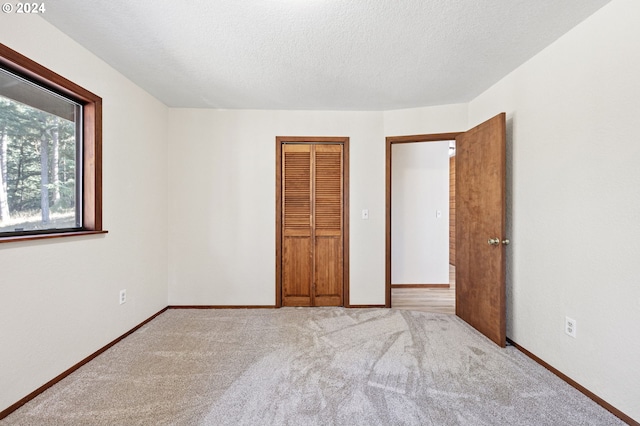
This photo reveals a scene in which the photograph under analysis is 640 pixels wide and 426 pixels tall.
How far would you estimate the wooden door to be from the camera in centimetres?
346

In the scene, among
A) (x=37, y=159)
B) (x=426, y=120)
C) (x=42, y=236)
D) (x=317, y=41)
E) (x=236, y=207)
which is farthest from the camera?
(x=236, y=207)

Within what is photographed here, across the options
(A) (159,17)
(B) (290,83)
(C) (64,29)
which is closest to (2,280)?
(C) (64,29)

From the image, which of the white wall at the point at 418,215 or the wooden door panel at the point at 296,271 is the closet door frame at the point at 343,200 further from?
the white wall at the point at 418,215

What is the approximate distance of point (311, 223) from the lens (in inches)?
137

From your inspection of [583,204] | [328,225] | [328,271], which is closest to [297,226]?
[328,225]

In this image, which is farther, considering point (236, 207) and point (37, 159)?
point (236, 207)

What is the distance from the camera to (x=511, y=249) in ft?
8.34

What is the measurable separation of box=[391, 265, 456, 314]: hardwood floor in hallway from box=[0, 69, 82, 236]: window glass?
3369 mm

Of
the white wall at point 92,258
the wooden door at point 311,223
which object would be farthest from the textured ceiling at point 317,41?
the wooden door at point 311,223

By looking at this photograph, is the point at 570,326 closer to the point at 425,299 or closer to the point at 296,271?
the point at 425,299

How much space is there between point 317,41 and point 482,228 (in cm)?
215

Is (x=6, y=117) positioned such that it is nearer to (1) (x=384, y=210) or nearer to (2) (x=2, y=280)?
(2) (x=2, y=280)

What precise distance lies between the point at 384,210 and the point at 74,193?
9.64ft

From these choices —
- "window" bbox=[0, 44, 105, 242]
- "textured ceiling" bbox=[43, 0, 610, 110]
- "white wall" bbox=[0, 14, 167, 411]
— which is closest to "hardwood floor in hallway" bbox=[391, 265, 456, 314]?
"textured ceiling" bbox=[43, 0, 610, 110]
